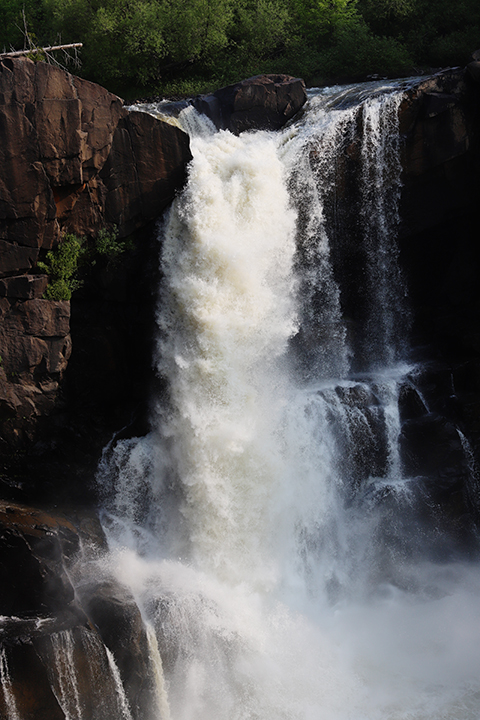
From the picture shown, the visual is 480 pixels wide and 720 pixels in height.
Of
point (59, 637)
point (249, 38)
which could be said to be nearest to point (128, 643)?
point (59, 637)

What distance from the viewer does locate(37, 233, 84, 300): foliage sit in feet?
37.9

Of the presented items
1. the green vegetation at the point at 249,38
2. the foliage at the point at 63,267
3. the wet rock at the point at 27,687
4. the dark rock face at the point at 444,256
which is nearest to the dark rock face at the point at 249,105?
the dark rock face at the point at 444,256

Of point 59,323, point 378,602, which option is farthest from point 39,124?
point 378,602

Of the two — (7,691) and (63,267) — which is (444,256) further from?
(7,691)

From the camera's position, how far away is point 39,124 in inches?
423

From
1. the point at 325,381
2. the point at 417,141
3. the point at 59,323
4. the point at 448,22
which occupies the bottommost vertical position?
the point at 325,381

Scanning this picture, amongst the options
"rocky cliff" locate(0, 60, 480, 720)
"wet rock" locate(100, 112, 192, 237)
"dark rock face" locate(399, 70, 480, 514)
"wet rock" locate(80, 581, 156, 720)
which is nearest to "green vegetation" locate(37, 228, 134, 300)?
"rocky cliff" locate(0, 60, 480, 720)

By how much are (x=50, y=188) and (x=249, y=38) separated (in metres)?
13.6

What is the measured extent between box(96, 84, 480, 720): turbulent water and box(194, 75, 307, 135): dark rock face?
1.51ft

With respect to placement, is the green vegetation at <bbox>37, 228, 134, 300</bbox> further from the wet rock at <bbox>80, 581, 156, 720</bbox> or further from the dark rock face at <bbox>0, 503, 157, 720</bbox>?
the wet rock at <bbox>80, 581, 156, 720</bbox>

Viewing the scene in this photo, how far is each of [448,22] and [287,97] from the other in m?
10.3

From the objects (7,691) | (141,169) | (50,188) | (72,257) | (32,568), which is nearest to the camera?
(7,691)

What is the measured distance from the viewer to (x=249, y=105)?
13633mm

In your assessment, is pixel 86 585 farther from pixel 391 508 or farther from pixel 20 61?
pixel 20 61
